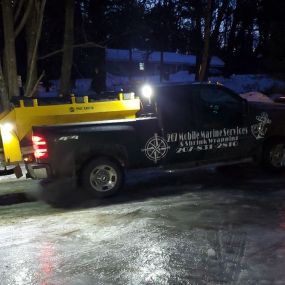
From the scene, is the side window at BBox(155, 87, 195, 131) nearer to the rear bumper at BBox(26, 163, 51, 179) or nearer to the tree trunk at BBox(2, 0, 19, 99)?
the rear bumper at BBox(26, 163, 51, 179)

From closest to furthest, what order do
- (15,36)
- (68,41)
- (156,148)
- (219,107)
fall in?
(156,148) < (219,107) < (15,36) < (68,41)

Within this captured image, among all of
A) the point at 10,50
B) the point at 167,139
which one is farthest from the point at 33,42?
the point at 167,139

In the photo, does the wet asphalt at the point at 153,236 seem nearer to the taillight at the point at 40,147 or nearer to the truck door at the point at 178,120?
the truck door at the point at 178,120

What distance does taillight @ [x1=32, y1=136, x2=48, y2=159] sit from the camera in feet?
25.3

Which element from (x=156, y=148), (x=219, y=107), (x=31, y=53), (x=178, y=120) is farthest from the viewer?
(x=31, y=53)

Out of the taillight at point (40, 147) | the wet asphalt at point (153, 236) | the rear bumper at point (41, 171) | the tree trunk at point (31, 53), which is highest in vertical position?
the tree trunk at point (31, 53)

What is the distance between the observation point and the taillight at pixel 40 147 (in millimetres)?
7723

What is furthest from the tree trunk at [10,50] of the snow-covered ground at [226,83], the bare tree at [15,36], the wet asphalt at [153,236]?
the snow-covered ground at [226,83]

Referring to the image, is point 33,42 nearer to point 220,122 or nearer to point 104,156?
point 104,156

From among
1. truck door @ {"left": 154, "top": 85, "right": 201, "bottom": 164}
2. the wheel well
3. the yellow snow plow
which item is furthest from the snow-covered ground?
the wheel well

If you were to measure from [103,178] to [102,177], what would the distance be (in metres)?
0.02

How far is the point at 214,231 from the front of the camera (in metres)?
5.99

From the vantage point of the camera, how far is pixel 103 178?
820 cm

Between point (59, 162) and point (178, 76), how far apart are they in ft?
144
